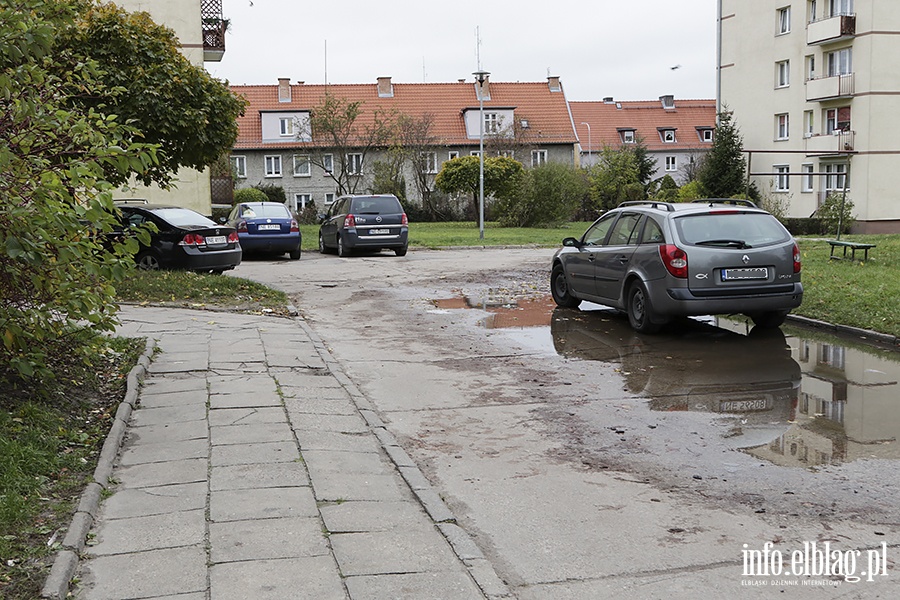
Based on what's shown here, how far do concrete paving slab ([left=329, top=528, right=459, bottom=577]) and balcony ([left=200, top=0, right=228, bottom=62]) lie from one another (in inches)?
1284

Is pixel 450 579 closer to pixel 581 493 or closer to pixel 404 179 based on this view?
pixel 581 493

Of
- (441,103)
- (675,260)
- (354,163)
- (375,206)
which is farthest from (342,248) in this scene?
(441,103)

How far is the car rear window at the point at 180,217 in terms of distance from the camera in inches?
695

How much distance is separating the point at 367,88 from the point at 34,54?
63.1 m

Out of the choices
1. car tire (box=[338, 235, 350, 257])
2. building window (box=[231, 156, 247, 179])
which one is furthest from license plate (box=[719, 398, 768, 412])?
building window (box=[231, 156, 247, 179])

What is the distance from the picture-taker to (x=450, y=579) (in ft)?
14.1

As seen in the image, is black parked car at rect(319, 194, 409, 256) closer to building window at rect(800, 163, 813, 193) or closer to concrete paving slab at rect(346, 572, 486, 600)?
concrete paving slab at rect(346, 572, 486, 600)

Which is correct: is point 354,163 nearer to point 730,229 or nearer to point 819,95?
point 819,95

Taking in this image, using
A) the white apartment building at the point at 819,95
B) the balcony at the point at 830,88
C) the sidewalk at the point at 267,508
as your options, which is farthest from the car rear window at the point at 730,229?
the balcony at the point at 830,88

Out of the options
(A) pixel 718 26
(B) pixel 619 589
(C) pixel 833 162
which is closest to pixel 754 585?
(B) pixel 619 589

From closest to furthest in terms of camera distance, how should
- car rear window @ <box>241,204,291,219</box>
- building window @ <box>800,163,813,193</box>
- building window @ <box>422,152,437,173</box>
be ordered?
car rear window @ <box>241,204,291,219</box>
building window @ <box>800,163,813,193</box>
building window @ <box>422,152,437,173</box>

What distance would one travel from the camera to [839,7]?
44031mm

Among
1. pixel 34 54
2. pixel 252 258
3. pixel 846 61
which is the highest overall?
pixel 846 61

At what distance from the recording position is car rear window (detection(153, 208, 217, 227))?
1764cm
